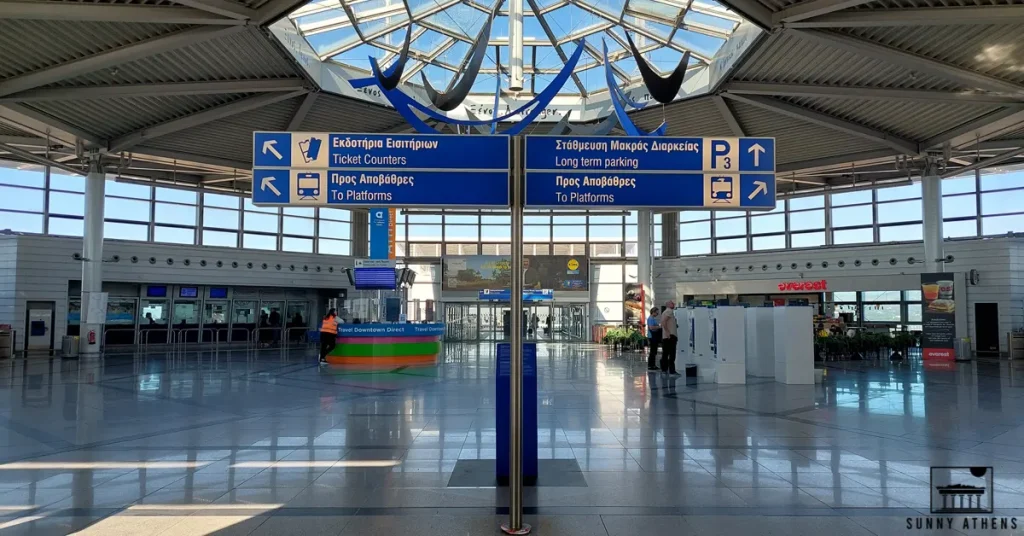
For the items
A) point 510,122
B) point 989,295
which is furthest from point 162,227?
point 989,295

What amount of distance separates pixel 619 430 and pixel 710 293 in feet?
76.9

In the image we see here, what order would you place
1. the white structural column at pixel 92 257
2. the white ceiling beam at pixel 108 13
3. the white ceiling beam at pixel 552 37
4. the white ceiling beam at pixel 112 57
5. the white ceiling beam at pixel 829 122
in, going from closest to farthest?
the white ceiling beam at pixel 108 13, the white ceiling beam at pixel 112 57, the white ceiling beam at pixel 552 37, the white ceiling beam at pixel 829 122, the white structural column at pixel 92 257

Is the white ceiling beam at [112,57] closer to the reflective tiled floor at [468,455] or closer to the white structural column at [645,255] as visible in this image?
the reflective tiled floor at [468,455]

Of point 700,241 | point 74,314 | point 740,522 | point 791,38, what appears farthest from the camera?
point 700,241

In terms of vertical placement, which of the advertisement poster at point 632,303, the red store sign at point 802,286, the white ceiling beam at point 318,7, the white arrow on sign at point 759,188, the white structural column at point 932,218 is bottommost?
the advertisement poster at point 632,303

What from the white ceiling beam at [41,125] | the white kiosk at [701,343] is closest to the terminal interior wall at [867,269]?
the white kiosk at [701,343]

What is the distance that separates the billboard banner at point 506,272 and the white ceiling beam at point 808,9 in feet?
63.9

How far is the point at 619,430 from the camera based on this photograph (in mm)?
7535

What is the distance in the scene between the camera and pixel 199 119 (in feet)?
56.7

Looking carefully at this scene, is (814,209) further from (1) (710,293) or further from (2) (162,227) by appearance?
(2) (162,227)

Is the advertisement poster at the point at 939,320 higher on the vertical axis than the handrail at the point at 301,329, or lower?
higher

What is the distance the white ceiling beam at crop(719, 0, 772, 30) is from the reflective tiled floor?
7211 millimetres

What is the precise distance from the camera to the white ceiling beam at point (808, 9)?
35.3 feet

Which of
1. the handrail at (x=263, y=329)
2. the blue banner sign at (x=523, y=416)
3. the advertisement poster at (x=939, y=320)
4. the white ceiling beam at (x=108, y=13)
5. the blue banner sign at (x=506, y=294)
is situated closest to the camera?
the blue banner sign at (x=523, y=416)
